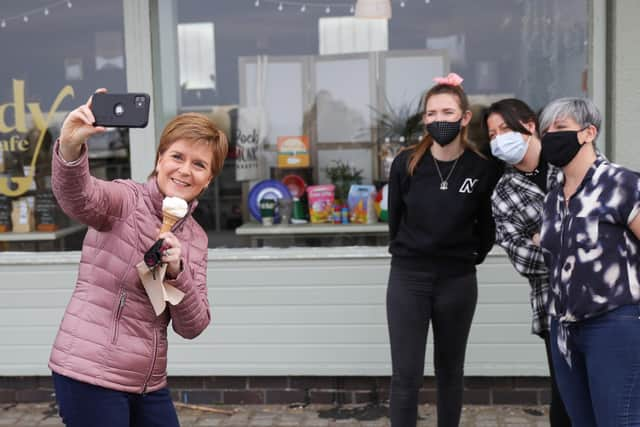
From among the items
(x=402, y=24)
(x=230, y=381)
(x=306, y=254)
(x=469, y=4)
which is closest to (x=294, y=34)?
(x=402, y=24)

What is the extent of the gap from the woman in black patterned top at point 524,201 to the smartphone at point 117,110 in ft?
5.61

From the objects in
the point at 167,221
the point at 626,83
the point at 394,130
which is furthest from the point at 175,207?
the point at 394,130

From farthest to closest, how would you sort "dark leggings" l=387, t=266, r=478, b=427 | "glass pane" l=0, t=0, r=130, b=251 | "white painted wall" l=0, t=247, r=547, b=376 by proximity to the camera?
"glass pane" l=0, t=0, r=130, b=251, "white painted wall" l=0, t=247, r=547, b=376, "dark leggings" l=387, t=266, r=478, b=427

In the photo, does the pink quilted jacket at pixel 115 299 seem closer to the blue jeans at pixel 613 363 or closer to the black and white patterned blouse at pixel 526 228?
the blue jeans at pixel 613 363

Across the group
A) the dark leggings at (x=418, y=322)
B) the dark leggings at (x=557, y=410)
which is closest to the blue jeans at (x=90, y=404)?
the dark leggings at (x=418, y=322)

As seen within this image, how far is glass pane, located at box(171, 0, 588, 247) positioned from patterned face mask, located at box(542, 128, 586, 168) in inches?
92.4

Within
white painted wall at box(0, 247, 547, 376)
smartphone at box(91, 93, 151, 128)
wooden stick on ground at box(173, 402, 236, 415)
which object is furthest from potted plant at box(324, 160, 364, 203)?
smartphone at box(91, 93, 151, 128)

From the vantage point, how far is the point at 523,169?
3.55 m

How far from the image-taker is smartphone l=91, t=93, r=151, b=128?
7.70 ft

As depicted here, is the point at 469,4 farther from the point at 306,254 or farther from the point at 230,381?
the point at 230,381

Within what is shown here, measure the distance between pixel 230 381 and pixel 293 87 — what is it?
6.58ft

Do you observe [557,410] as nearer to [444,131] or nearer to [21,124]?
[444,131]

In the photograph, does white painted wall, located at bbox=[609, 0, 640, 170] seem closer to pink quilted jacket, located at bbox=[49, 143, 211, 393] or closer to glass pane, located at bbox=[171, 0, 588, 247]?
glass pane, located at bbox=[171, 0, 588, 247]

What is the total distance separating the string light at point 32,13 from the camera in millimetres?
5441
